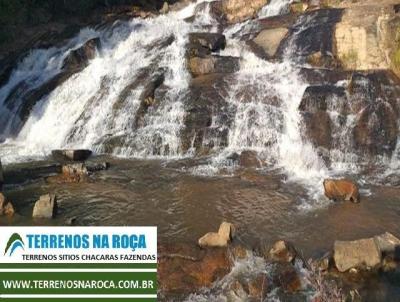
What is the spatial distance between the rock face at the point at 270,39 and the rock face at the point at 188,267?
14021 millimetres

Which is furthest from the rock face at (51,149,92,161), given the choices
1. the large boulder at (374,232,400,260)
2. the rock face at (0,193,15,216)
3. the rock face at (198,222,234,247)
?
the large boulder at (374,232,400,260)

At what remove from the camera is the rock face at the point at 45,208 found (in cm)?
1337

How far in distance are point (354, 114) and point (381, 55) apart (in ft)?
12.6

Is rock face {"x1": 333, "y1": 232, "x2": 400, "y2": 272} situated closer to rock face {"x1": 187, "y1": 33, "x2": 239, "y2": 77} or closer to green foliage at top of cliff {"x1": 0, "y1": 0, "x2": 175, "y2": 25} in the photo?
rock face {"x1": 187, "y1": 33, "x2": 239, "y2": 77}

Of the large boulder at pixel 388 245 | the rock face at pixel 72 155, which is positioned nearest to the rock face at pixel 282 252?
the large boulder at pixel 388 245

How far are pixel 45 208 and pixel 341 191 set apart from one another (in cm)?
815

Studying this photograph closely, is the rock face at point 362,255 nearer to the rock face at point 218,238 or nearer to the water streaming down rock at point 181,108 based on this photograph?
the rock face at point 218,238

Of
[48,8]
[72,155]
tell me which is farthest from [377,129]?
[48,8]

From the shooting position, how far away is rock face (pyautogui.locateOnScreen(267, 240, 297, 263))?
1069 centimetres

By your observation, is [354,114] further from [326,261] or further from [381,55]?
[326,261]

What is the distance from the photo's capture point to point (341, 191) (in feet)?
47.8

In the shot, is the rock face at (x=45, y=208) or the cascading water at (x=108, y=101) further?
the cascading water at (x=108, y=101)

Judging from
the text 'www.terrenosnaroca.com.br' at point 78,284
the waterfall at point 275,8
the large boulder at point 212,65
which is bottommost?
the text 'www.terrenosnaroca.com.br' at point 78,284

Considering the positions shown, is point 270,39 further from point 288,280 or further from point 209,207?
point 288,280
